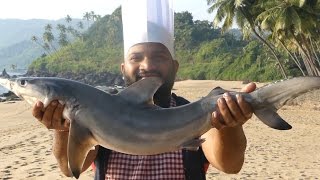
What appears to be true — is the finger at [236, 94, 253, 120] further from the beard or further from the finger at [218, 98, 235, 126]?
the beard

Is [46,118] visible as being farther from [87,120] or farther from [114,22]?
[114,22]

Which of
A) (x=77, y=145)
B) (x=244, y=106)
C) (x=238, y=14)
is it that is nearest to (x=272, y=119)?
(x=244, y=106)

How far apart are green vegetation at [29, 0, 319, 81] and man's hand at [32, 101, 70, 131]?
23262 millimetres

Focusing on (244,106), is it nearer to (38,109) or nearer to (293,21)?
(38,109)

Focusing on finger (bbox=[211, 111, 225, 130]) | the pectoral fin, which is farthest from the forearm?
the pectoral fin

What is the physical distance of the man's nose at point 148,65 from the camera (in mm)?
3369

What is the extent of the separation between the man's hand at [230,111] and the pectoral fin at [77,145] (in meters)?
0.79

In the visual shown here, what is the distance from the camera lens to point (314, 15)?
34438 millimetres

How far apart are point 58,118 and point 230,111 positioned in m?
1.07

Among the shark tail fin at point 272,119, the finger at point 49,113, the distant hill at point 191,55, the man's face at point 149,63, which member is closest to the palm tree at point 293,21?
the distant hill at point 191,55

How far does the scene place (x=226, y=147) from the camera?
349 centimetres

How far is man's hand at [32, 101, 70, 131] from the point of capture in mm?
2897

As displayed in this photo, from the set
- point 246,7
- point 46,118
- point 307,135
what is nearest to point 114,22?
point 246,7

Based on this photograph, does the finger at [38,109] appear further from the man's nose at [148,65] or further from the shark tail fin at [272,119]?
the shark tail fin at [272,119]
